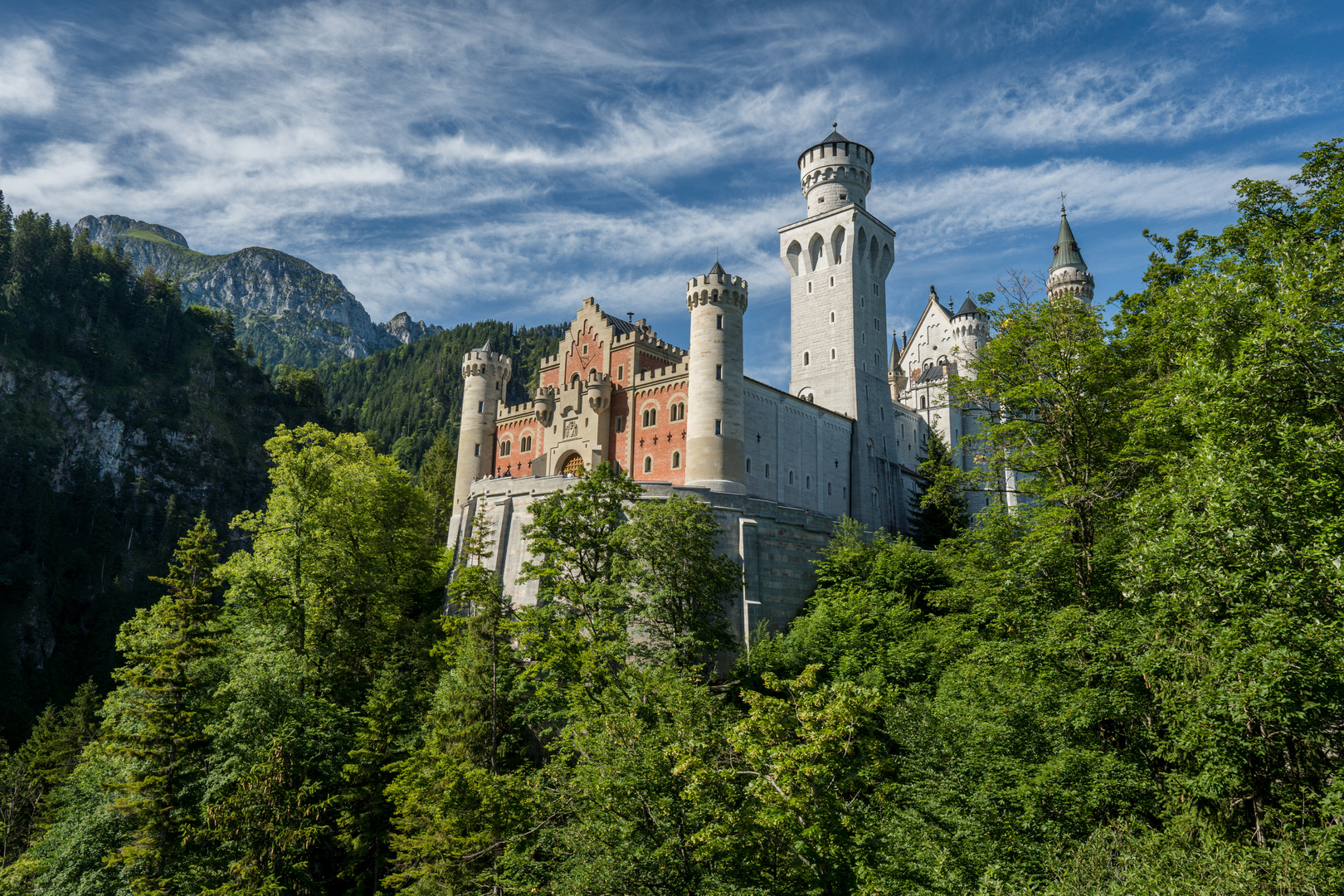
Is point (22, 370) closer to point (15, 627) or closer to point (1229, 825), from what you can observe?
point (15, 627)

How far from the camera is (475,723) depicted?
28.0 meters

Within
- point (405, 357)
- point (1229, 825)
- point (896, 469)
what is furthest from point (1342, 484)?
point (405, 357)

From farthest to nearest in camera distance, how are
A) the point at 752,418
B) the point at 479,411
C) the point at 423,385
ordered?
the point at 423,385 < the point at 479,411 < the point at 752,418

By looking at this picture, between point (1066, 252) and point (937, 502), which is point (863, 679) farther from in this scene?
point (1066, 252)

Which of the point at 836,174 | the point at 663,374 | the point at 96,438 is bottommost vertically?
the point at 663,374

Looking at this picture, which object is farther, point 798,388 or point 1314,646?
point 798,388

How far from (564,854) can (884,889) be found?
9448 mm

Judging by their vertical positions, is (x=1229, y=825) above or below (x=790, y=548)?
below

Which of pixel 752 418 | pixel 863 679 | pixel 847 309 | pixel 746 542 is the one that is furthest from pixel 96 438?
pixel 863 679

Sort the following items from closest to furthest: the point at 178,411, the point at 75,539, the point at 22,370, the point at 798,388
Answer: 1. the point at 798,388
2. the point at 75,539
3. the point at 22,370
4. the point at 178,411

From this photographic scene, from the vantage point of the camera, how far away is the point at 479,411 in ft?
185

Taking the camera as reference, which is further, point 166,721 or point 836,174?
point 836,174

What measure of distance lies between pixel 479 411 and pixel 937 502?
37958 mm

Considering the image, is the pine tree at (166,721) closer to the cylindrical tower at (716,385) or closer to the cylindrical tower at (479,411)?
the cylindrical tower at (716,385)
